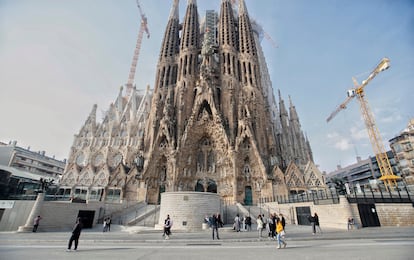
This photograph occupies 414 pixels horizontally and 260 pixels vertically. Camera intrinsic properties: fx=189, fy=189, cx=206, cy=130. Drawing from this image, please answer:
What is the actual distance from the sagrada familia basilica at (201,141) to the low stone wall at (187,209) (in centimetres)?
1265

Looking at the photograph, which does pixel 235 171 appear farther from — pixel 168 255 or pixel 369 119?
pixel 369 119

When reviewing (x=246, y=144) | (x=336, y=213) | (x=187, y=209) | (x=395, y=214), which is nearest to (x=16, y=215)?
(x=187, y=209)

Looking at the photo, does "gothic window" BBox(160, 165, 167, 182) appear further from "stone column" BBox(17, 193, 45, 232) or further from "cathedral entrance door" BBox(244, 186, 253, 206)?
"stone column" BBox(17, 193, 45, 232)

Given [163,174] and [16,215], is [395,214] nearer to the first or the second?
[163,174]

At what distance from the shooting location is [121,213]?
22047 millimetres

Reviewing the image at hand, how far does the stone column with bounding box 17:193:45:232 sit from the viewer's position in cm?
1473

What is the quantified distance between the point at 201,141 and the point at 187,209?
19095 millimetres

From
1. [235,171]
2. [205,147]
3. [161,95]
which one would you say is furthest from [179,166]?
[161,95]

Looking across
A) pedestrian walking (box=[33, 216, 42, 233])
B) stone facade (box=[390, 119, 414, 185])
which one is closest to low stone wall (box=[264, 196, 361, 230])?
pedestrian walking (box=[33, 216, 42, 233])

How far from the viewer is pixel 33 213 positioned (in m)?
15.6

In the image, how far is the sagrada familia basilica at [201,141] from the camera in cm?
2994

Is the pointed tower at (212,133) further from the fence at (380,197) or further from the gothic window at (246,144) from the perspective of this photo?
the fence at (380,197)

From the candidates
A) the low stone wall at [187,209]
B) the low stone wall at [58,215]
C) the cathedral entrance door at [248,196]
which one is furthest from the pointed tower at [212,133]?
the low stone wall at [187,209]

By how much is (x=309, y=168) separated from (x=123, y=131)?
148 feet
